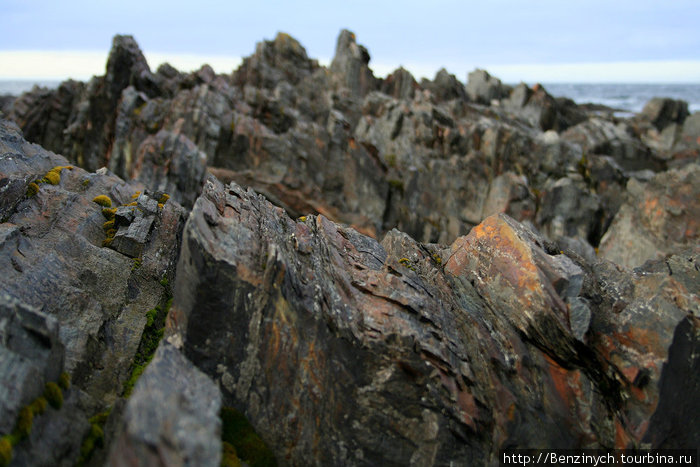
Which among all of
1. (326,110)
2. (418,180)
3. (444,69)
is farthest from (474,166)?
(444,69)

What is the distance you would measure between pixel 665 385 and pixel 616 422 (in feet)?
6.77

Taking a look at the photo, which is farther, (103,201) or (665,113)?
(665,113)

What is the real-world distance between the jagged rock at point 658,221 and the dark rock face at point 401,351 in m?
30.7

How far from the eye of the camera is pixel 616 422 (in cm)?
1614

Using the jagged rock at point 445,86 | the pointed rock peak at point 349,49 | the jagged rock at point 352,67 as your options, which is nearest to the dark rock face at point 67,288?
the jagged rock at point 352,67

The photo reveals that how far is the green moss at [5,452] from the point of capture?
36.2 feet

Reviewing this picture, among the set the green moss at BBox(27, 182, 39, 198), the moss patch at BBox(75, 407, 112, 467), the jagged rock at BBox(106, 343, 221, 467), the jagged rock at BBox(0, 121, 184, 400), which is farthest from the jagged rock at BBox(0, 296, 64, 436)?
the green moss at BBox(27, 182, 39, 198)

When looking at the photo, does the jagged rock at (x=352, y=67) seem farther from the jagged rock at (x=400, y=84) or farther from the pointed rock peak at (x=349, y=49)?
the jagged rock at (x=400, y=84)

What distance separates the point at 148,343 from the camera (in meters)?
18.2

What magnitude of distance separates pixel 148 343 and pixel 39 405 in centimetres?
566

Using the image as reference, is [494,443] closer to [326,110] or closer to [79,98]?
[326,110]

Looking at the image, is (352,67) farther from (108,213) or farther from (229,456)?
(229,456)

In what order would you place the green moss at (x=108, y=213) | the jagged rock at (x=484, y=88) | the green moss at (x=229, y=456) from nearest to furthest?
the green moss at (x=229, y=456), the green moss at (x=108, y=213), the jagged rock at (x=484, y=88)

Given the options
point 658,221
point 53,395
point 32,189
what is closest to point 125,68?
point 32,189
